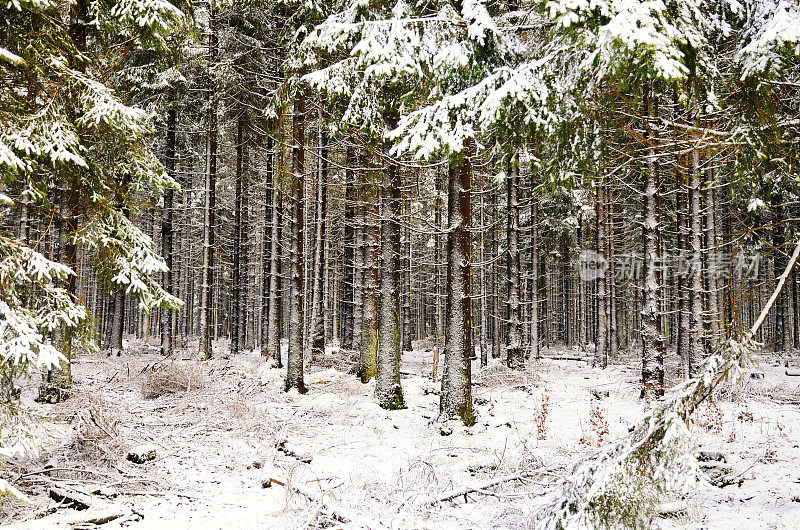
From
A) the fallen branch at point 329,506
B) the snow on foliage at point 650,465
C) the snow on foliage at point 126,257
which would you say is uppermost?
the snow on foliage at point 126,257

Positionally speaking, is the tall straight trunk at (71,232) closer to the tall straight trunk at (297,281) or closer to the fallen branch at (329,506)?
the fallen branch at (329,506)

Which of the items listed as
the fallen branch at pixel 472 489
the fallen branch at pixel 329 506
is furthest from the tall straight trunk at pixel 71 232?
the fallen branch at pixel 472 489

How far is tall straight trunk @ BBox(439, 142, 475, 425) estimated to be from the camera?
918 centimetres

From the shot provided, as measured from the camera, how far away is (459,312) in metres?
9.24

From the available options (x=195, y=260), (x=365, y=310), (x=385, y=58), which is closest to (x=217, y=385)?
(x=365, y=310)

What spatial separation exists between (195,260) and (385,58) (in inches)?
1150

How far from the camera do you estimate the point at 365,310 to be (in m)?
14.3

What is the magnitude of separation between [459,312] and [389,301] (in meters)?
2.29

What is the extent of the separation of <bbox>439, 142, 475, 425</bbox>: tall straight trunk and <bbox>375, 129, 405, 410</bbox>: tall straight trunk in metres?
1.69

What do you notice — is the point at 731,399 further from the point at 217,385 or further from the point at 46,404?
the point at 46,404

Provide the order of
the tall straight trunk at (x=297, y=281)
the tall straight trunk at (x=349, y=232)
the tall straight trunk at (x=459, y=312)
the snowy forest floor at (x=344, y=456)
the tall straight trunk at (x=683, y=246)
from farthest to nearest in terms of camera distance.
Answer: the tall straight trunk at (x=349, y=232)
the tall straight trunk at (x=683, y=246)
the tall straight trunk at (x=297, y=281)
the tall straight trunk at (x=459, y=312)
the snowy forest floor at (x=344, y=456)

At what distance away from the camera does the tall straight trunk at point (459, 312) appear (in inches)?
361

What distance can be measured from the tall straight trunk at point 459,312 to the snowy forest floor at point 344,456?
460mm

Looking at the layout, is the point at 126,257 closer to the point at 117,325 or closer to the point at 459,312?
the point at 459,312
